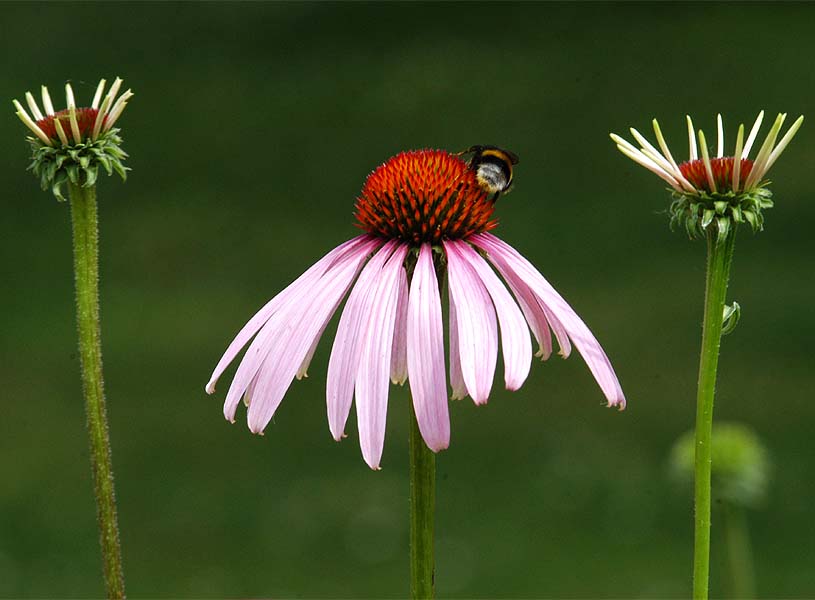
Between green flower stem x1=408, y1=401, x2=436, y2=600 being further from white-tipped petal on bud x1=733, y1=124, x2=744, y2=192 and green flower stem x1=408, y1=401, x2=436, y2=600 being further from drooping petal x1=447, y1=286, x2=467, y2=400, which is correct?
white-tipped petal on bud x1=733, y1=124, x2=744, y2=192

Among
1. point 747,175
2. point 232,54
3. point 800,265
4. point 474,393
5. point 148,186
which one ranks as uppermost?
point 232,54

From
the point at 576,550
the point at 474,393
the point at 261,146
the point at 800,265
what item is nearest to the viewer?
the point at 474,393

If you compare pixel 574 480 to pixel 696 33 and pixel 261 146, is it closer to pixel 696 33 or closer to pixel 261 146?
pixel 261 146

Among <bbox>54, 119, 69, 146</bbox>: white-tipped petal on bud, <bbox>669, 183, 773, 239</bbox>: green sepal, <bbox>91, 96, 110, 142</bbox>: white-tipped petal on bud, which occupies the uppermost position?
<bbox>91, 96, 110, 142</bbox>: white-tipped petal on bud

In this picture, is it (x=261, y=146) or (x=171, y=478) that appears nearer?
(x=171, y=478)

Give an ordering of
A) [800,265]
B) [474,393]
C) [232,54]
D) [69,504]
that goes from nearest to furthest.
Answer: [474,393] → [69,504] → [800,265] → [232,54]

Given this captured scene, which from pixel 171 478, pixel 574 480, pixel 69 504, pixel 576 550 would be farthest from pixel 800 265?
pixel 69 504

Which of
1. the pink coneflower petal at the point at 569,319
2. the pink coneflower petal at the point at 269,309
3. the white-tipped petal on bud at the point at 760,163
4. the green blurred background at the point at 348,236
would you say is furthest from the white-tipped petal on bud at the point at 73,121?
the green blurred background at the point at 348,236

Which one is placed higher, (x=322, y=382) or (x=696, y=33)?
(x=696, y=33)

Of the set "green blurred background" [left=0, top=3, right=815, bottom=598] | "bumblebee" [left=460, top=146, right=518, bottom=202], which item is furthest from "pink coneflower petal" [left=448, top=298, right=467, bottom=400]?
"green blurred background" [left=0, top=3, right=815, bottom=598]
